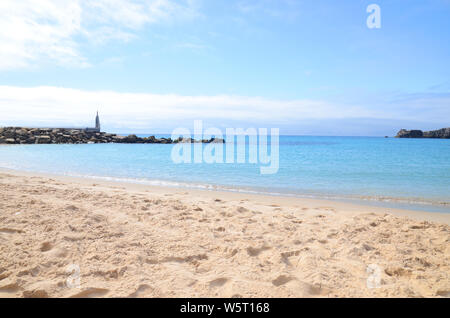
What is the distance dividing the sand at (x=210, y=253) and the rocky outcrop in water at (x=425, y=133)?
5150 inches

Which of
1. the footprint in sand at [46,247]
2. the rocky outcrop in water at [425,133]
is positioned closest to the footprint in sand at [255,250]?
the footprint in sand at [46,247]

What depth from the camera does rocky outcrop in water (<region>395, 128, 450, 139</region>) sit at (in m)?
105

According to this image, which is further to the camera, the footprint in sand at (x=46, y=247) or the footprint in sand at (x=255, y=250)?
the footprint in sand at (x=255, y=250)

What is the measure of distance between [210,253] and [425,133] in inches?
5346

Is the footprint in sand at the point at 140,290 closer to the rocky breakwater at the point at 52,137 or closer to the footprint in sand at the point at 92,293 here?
the footprint in sand at the point at 92,293

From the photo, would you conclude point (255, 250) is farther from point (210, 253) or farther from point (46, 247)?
point (46, 247)

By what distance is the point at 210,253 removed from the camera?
372 centimetres

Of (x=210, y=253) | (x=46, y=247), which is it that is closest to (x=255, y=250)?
(x=210, y=253)

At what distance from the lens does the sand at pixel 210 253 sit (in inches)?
113

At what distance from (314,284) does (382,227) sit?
269cm

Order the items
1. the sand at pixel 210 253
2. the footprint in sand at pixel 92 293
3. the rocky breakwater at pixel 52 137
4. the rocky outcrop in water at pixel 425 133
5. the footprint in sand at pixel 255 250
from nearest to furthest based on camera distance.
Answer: the footprint in sand at pixel 92 293
the sand at pixel 210 253
the footprint in sand at pixel 255 250
the rocky breakwater at pixel 52 137
the rocky outcrop in water at pixel 425 133

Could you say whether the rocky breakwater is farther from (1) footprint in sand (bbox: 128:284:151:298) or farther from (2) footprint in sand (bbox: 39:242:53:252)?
(1) footprint in sand (bbox: 128:284:151:298)

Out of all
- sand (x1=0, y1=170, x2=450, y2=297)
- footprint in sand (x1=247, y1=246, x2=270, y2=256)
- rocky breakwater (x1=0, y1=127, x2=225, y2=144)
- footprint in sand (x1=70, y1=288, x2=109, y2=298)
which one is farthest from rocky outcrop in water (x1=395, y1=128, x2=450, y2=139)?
footprint in sand (x1=70, y1=288, x2=109, y2=298)

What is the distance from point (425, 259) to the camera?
3.60 meters
